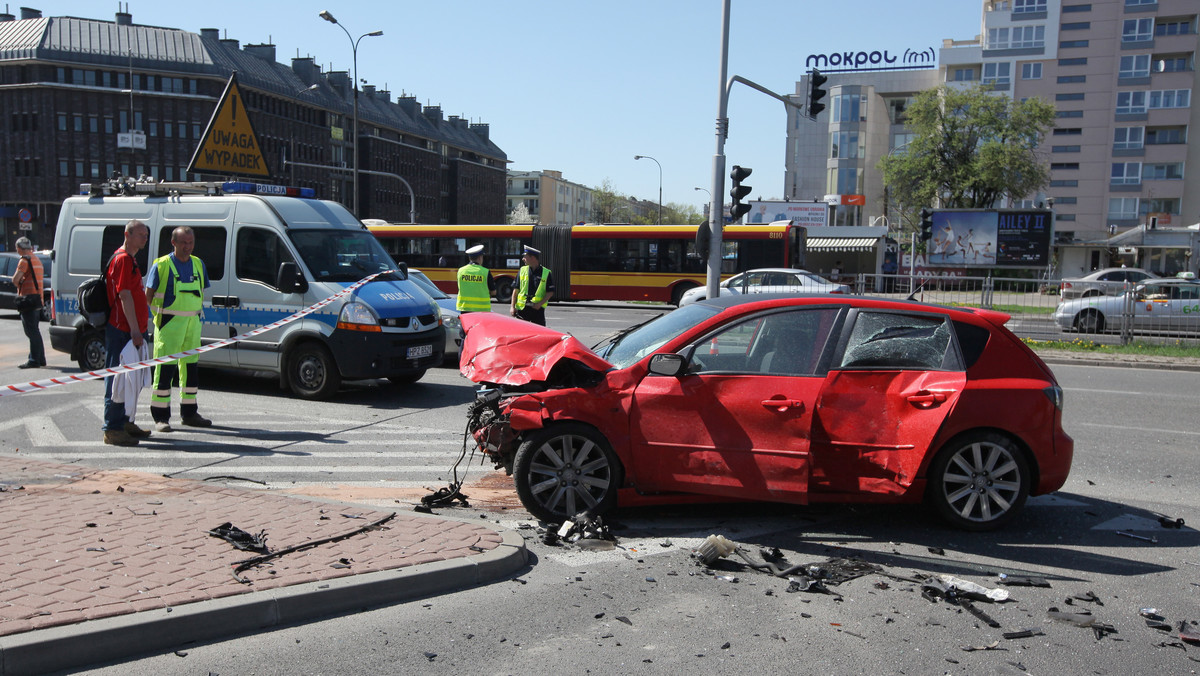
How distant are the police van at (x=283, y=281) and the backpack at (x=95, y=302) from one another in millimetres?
2421

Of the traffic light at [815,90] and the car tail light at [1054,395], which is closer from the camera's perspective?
the car tail light at [1054,395]

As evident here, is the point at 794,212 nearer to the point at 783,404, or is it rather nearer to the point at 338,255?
the point at 338,255

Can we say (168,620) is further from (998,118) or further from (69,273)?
(998,118)

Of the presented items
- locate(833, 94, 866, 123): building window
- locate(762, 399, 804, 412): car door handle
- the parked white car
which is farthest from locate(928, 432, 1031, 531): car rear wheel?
locate(833, 94, 866, 123): building window

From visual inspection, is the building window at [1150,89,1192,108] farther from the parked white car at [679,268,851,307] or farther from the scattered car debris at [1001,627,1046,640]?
the scattered car debris at [1001,627,1046,640]

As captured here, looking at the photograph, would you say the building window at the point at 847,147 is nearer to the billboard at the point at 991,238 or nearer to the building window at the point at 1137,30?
the building window at the point at 1137,30

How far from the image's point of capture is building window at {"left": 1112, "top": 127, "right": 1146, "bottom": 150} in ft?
252

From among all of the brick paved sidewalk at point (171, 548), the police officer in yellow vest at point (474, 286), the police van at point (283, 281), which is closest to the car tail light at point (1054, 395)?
the brick paved sidewalk at point (171, 548)

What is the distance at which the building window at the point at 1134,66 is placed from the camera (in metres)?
76.0

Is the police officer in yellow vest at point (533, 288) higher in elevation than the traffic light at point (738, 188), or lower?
lower

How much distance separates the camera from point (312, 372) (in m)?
10.3

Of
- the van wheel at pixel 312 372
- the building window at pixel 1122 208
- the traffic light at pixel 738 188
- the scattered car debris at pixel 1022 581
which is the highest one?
the building window at pixel 1122 208

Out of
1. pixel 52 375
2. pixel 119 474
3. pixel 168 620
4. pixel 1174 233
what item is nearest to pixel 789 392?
pixel 168 620

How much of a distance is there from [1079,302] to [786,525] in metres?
16.5
